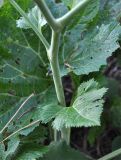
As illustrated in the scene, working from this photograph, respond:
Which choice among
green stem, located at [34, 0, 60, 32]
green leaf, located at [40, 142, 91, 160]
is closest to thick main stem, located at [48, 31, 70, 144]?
green stem, located at [34, 0, 60, 32]

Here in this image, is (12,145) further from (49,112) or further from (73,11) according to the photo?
(73,11)

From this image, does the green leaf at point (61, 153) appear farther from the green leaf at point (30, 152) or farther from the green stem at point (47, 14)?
the green stem at point (47, 14)

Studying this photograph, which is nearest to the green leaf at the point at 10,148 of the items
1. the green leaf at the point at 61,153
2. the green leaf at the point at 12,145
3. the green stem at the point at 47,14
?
the green leaf at the point at 12,145

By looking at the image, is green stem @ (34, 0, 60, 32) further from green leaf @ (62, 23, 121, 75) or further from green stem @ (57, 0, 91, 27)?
green leaf @ (62, 23, 121, 75)

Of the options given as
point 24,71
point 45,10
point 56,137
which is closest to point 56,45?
point 45,10

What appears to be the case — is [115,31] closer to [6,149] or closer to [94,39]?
→ [94,39]
